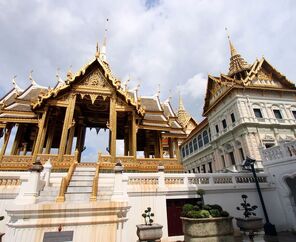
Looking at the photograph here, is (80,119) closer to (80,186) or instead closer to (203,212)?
(80,186)

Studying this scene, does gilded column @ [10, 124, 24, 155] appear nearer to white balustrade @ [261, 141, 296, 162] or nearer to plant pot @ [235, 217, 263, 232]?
plant pot @ [235, 217, 263, 232]

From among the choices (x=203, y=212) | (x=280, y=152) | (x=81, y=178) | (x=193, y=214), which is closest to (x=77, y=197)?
(x=81, y=178)

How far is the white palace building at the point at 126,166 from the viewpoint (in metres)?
3.96

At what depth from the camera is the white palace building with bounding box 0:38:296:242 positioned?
156 inches

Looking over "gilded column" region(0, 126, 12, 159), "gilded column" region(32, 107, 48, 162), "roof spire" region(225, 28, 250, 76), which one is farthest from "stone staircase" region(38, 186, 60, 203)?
"roof spire" region(225, 28, 250, 76)

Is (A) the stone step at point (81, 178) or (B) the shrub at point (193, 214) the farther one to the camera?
(A) the stone step at point (81, 178)

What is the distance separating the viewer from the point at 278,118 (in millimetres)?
19344

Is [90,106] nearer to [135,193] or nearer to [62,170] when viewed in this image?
[62,170]

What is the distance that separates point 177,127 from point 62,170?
29.7ft

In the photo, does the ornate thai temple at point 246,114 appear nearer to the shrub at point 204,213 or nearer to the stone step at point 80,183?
the shrub at point 204,213

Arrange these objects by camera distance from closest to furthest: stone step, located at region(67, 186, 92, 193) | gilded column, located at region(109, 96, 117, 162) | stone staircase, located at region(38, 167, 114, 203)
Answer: stone staircase, located at region(38, 167, 114, 203) < stone step, located at region(67, 186, 92, 193) < gilded column, located at region(109, 96, 117, 162)

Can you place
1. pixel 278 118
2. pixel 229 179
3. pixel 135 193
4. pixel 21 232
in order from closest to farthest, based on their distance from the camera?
pixel 21 232
pixel 135 193
pixel 229 179
pixel 278 118

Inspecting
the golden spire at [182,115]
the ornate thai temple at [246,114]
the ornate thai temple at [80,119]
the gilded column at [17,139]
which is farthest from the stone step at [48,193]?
the golden spire at [182,115]

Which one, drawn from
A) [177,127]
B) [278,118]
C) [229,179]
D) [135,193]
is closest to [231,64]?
[278,118]
